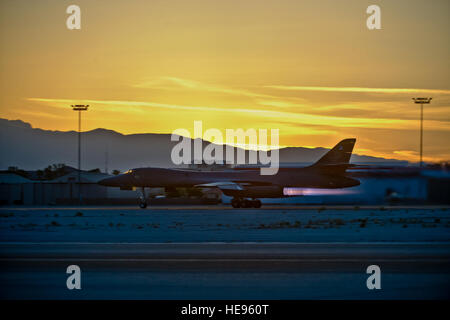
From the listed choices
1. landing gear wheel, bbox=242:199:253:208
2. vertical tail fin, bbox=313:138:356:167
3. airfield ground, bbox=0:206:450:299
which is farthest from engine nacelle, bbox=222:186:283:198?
airfield ground, bbox=0:206:450:299

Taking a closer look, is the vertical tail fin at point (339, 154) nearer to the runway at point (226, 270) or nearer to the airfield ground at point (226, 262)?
the airfield ground at point (226, 262)

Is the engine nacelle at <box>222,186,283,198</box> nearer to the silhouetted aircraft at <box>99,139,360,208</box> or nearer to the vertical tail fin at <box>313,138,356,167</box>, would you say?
the silhouetted aircraft at <box>99,139,360,208</box>

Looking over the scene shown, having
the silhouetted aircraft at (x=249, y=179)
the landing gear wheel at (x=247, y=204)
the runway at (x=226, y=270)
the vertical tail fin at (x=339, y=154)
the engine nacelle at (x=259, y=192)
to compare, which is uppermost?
the vertical tail fin at (x=339, y=154)

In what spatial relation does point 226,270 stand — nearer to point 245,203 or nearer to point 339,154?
point 245,203

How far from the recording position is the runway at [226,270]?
14555 millimetres

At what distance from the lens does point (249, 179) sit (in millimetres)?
59812

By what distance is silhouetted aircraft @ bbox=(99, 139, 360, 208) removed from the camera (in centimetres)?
5784

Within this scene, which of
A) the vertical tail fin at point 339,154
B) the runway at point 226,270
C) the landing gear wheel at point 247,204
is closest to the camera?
the runway at point 226,270

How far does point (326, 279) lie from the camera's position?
16.4 metres

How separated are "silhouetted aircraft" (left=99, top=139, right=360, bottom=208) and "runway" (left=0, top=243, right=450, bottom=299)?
31804 mm

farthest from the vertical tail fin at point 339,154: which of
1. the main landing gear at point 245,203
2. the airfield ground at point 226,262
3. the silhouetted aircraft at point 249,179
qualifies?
the airfield ground at point 226,262

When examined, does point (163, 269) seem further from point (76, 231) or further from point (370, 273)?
point (76, 231)
